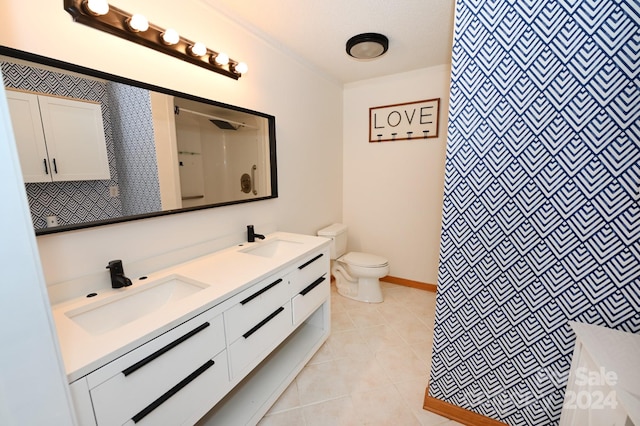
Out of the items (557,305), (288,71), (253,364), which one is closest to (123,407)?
(253,364)

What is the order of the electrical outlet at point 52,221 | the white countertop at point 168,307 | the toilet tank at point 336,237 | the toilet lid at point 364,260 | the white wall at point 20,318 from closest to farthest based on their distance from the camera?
the white wall at point 20,318 → the white countertop at point 168,307 → the electrical outlet at point 52,221 → the toilet lid at point 364,260 → the toilet tank at point 336,237

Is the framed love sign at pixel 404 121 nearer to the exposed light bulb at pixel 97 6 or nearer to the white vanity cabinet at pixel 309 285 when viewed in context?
the white vanity cabinet at pixel 309 285

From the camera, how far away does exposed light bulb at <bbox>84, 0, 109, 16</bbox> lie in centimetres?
107

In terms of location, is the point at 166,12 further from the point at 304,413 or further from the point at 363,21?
the point at 304,413

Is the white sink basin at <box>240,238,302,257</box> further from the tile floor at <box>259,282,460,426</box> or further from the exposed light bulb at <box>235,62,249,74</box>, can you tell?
the exposed light bulb at <box>235,62,249,74</box>

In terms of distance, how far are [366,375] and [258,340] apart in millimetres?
896

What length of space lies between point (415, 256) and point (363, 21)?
238cm

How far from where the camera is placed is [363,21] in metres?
1.85

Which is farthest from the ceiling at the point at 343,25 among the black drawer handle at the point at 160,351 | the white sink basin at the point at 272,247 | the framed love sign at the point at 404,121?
the black drawer handle at the point at 160,351

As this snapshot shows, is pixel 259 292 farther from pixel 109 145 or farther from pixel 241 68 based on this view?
pixel 241 68

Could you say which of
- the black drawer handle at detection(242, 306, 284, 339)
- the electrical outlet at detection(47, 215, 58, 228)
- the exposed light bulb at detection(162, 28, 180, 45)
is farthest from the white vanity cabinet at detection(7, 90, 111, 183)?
the black drawer handle at detection(242, 306, 284, 339)

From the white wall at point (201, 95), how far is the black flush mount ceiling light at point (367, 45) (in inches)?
20.8

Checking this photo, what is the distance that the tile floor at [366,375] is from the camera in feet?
4.89

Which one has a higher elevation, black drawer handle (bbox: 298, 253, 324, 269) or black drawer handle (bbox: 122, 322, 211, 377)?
black drawer handle (bbox: 298, 253, 324, 269)
